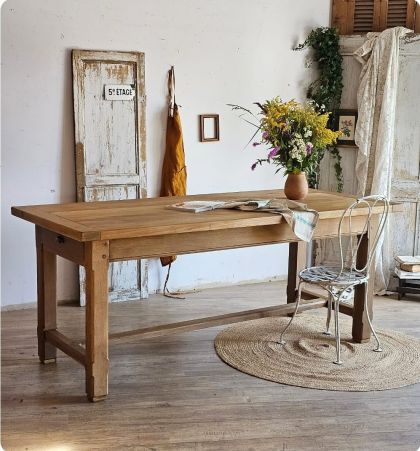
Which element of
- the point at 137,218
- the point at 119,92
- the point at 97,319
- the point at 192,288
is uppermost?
the point at 119,92

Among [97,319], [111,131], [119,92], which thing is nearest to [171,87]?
[119,92]

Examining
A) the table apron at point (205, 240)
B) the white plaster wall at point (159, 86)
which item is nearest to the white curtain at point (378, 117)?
the white plaster wall at point (159, 86)

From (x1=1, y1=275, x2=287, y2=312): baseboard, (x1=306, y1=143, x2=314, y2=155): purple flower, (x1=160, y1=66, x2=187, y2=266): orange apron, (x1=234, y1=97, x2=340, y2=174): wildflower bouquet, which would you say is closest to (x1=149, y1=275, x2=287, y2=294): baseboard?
(x1=1, y1=275, x2=287, y2=312): baseboard

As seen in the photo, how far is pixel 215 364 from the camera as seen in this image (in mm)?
4242

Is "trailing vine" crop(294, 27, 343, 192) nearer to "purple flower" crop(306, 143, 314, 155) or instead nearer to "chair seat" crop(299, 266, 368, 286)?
"purple flower" crop(306, 143, 314, 155)

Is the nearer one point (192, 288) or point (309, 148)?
point (309, 148)

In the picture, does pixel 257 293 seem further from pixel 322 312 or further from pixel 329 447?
pixel 329 447

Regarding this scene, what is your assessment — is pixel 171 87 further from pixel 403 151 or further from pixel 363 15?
pixel 403 151

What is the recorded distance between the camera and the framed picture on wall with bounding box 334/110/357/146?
6.17m

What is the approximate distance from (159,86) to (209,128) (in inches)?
21.9

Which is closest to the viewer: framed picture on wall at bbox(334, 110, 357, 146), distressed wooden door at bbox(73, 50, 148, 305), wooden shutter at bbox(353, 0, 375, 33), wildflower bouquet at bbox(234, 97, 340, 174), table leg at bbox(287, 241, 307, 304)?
wildflower bouquet at bbox(234, 97, 340, 174)

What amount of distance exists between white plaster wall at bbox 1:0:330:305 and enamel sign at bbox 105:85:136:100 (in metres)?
0.18

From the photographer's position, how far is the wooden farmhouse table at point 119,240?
3.55 meters

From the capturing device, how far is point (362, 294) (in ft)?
15.1
